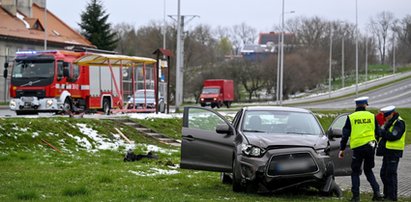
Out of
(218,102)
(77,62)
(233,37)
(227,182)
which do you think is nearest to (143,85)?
(77,62)

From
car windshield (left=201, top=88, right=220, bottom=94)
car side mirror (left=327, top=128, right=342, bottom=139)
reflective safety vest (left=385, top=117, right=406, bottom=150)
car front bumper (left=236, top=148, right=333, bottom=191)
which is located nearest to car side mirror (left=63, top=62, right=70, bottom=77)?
car side mirror (left=327, top=128, right=342, bottom=139)

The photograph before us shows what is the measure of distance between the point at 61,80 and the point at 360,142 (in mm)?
21582

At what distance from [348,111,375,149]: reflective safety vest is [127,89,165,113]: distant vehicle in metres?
23.2

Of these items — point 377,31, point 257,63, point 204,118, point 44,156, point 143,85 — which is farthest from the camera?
point 377,31

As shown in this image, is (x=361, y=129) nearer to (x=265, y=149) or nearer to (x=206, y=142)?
(x=265, y=149)

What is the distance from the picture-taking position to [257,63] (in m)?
93.8

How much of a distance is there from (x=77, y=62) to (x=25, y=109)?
326 centimetres

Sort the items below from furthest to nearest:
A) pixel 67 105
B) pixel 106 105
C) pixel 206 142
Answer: pixel 106 105, pixel 67 105, pixel 206 142

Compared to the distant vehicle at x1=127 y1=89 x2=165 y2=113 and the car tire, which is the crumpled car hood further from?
the distant vehicle at x1=127 y1=89 x2=165 y2=113

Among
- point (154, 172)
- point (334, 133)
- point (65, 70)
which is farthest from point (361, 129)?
point (65, 70)

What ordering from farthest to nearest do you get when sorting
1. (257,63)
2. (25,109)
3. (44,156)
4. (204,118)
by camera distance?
1. (257,63)
2. (25,109)
3. (44,156)
4. (204,118)

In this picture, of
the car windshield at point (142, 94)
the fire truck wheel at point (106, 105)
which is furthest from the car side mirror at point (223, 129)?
the car windshield at point (142, 94)

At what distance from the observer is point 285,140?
39.3 feet

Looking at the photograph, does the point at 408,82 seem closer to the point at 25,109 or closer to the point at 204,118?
the point at 25,109
